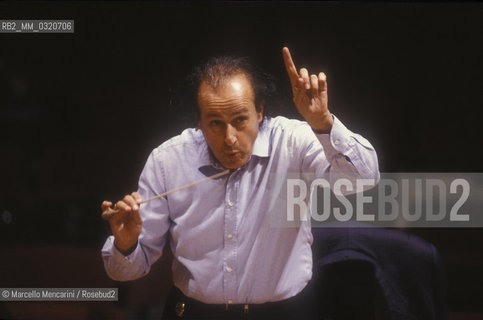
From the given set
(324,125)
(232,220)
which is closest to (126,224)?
(232,220)

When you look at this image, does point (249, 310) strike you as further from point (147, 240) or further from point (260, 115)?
point (260, 115)

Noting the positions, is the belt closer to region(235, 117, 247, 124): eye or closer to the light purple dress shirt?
the light purple dress shirt

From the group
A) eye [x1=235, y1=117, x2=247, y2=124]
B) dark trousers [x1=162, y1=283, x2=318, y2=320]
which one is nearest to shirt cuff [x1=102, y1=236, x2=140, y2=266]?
dark trousers [x1=162, y1=283, x2=318, y2=320]

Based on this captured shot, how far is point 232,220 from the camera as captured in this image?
1920 mm

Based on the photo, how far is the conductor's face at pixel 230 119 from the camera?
1.86 metres

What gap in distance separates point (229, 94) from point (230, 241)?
0.51 meters

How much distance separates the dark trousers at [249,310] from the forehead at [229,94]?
0.68m

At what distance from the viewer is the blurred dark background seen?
218 centimetres

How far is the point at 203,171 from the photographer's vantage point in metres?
1.97

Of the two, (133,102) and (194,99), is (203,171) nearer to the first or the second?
(194,99)

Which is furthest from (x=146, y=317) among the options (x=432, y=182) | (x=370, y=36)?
(x=370, y=36)

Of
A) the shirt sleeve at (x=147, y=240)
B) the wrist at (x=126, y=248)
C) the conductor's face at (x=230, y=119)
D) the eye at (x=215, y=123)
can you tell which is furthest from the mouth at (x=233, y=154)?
the wrist at (x=126, y=248)

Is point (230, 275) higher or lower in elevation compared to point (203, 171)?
lower

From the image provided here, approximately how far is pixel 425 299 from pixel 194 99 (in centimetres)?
115
